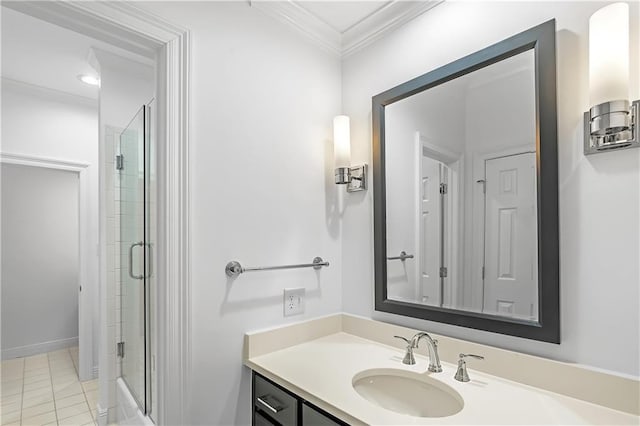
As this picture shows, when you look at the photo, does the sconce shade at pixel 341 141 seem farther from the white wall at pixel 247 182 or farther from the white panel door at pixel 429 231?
the white panel door at pixel 429 231

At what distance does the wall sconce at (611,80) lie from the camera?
0.88 metres

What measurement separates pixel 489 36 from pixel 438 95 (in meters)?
0.27

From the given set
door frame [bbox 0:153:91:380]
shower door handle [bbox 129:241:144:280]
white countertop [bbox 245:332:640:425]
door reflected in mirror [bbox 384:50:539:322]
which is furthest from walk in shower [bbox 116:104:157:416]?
door reflected in mirror [bbox 384:50:539:322]

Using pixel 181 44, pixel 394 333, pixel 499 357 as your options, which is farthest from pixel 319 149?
pixel 499 357

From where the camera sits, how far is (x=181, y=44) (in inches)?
48.7

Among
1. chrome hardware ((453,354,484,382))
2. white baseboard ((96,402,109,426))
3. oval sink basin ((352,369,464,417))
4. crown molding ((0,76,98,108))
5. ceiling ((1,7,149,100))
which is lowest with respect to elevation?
white baseboard ((96,402,109,426))

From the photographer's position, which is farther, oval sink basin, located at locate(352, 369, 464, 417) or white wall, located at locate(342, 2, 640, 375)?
oval sink basin, located at locate(352, 369, 464, 417)

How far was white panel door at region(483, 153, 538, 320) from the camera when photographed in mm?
1109

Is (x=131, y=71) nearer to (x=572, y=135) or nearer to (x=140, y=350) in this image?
(x=140, y=350)

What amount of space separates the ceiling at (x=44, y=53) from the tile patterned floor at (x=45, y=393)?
8.17 feet

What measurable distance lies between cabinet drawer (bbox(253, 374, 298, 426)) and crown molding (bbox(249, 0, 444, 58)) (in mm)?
1616

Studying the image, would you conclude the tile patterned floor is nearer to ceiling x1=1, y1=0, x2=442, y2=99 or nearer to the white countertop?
the white countertop

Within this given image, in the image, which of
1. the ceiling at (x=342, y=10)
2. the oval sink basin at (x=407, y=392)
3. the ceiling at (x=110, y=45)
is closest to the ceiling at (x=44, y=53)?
the ceiling at (x=110, y=45)

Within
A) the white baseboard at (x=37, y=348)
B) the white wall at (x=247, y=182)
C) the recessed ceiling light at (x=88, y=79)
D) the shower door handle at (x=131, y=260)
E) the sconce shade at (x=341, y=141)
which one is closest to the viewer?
the white wall at (x=247, y=182)
